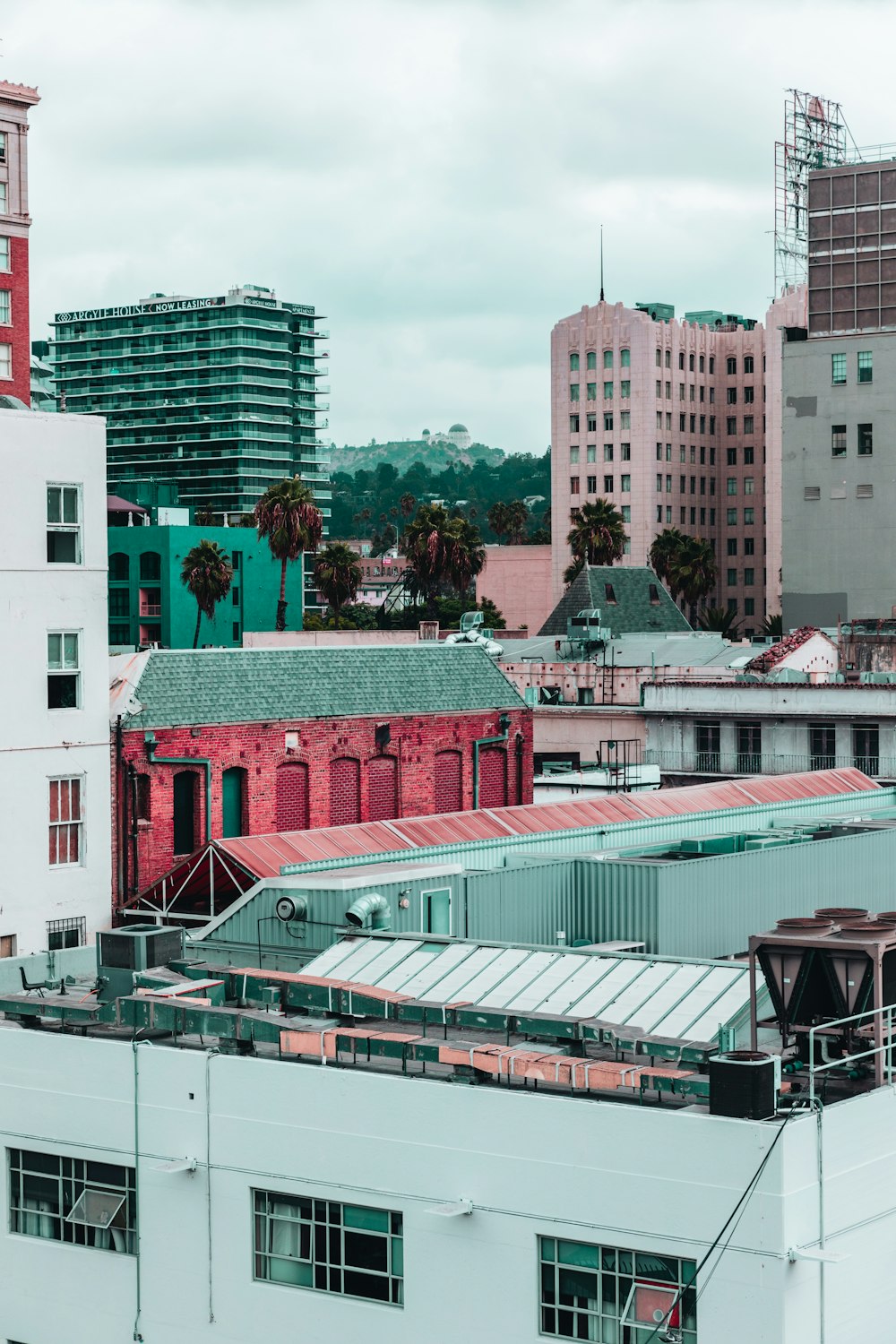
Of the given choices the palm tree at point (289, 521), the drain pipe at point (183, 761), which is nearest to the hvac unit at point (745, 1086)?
the drain pipe at point (183, 761)

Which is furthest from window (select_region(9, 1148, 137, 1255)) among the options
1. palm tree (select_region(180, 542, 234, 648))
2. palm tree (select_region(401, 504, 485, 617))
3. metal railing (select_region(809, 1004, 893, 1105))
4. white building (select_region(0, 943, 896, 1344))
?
palm tree (select_region(180, 542, 234, 648))

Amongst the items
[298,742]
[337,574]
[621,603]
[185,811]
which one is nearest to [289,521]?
[337,574]

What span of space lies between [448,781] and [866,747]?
1919 cm

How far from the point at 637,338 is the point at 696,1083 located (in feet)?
561

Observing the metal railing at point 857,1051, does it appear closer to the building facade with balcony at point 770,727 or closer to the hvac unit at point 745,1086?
the hvac unit at point 745,1086

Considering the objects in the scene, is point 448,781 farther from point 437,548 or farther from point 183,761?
point 437,548

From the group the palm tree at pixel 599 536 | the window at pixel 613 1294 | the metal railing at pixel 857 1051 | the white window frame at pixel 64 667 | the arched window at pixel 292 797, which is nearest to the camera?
the window at pixel 613 1294

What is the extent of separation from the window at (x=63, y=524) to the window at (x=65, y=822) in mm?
5269

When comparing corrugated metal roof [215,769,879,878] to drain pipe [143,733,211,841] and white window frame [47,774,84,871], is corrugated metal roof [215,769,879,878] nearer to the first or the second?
white window frame [47,774,84,871]

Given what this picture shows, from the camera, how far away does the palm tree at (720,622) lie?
181500mm

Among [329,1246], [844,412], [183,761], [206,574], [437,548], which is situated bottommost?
[329,1246]

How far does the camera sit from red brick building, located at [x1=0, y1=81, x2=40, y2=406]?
77.7 metres

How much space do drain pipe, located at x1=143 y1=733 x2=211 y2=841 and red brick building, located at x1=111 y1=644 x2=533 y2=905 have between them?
0.12 feet

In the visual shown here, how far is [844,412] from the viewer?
13125cm
